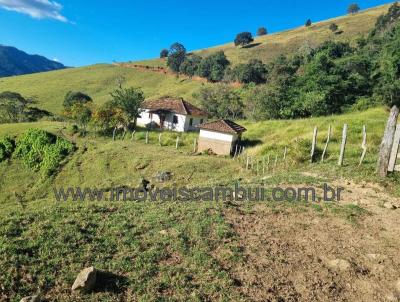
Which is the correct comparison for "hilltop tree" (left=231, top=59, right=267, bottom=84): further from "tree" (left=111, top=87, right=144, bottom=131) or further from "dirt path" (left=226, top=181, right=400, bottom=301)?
"dirt path" (left=226, top=181, right=400, bottom=301)

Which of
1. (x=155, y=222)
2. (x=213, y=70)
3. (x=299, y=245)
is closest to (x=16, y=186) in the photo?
(x=155, y=222)

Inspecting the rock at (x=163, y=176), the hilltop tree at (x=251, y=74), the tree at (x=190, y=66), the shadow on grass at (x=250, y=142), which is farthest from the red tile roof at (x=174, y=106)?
the tree at (x=190, y=66)

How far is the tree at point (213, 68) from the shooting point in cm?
7188

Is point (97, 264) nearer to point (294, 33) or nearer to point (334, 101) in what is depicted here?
point (334, 101)

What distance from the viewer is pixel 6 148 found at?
30344mm

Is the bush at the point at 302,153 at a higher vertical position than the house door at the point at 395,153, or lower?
lower

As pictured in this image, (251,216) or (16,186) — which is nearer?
(251,216)

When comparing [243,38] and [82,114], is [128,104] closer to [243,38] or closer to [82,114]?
[82,114]

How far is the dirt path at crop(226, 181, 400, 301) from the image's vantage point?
21.4ft

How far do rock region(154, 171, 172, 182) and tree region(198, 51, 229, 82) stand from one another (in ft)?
170

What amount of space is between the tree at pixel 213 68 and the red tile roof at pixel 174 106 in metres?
28.3

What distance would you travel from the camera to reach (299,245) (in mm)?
8211

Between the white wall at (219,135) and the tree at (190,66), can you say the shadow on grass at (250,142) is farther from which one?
the tree at (190,66)

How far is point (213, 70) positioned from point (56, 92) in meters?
31.8
